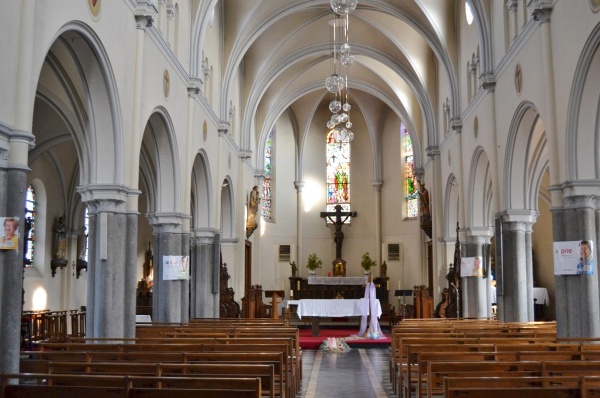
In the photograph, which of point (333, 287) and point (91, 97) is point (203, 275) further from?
point (333, 287)

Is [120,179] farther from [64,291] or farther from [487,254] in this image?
[487,254]

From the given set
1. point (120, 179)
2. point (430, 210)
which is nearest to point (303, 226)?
point (430, 210)

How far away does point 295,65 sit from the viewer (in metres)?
29.8

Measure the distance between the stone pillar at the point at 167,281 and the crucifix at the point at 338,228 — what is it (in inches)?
660

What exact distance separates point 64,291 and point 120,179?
1073 cm

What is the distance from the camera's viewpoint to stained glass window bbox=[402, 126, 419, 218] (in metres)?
33.2

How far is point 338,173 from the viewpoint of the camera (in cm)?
3638

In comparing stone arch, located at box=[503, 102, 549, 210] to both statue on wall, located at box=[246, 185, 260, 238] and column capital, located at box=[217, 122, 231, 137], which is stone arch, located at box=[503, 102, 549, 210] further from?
statue on wall, located at box=[246, 185, 260, 238]

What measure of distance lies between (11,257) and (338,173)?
94.2 feet

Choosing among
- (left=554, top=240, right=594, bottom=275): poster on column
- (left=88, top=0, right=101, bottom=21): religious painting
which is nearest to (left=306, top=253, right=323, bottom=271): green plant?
(left=554, top=240, right=594, bottom=275): poster on column

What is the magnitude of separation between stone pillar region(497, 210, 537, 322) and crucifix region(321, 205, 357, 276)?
1682 cm

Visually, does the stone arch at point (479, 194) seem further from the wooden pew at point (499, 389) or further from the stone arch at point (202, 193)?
the wooden pew at point (499, 389)

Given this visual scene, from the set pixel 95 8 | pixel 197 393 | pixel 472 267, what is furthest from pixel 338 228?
pixel 197 393

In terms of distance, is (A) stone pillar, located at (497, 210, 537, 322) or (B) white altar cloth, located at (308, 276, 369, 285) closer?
(A) stone pillar, located at (497, 210, 537, 322)
